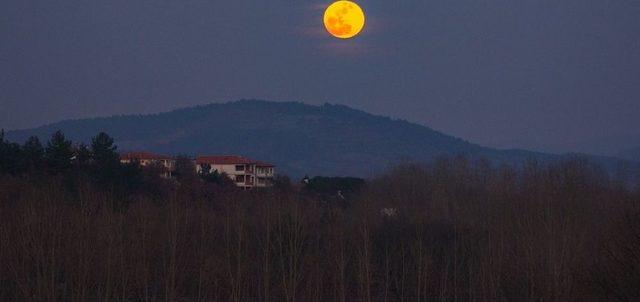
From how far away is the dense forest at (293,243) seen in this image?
14.0 m

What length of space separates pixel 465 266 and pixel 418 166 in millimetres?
20042

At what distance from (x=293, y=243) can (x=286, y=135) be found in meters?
89.7

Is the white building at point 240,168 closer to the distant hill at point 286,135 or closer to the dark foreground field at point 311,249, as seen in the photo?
the dark foreground field at point 311,249

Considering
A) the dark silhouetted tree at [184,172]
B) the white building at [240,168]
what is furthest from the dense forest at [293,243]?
the white building at [240,168]

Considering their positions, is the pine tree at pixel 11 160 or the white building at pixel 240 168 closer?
the pine tree at pixel 11 160

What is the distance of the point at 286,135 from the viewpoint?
353 feet

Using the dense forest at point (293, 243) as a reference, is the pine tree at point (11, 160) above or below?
Answer: above

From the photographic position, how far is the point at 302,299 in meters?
17.4

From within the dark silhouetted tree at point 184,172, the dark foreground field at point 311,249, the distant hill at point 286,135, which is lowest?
the dark foreground field at point 311,249

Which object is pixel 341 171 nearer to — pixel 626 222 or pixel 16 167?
pixel 16 167

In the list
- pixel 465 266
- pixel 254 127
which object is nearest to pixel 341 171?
pixel 254 127

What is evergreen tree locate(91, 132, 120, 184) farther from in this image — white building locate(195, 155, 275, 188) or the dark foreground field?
white building locate(195, 155, 275, 188)

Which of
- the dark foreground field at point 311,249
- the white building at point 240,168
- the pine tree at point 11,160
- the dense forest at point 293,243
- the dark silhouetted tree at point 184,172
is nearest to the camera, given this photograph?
the dark foreground field at point 311,249

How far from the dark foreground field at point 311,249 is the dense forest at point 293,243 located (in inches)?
1.7
